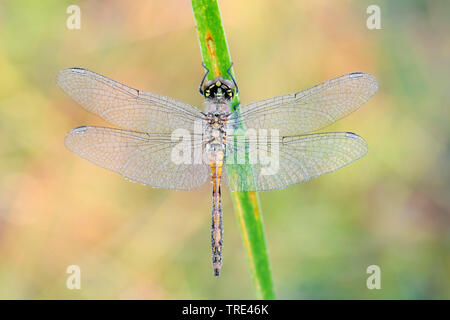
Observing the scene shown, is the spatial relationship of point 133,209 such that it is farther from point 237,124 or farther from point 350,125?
point 350,125

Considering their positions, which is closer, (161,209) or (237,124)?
(237,124)

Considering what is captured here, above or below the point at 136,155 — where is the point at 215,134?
above

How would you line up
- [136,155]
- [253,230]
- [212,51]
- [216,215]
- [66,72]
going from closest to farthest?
[212,51] → [253,230] → [66,72] → [136,155] → [216,215]

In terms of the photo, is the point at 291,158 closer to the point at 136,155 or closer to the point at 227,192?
the point at 136,155

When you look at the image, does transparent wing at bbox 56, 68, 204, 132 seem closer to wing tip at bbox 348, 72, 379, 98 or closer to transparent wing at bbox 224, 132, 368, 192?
transparent wing at bbox 224, 132, 368, 192

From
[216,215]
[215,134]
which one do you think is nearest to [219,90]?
[215,134]

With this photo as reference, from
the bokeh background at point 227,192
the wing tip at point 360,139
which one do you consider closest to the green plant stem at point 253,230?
the wing tip at point 360,139

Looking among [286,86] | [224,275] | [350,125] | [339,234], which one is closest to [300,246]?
[339,234]
